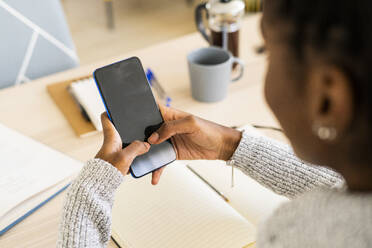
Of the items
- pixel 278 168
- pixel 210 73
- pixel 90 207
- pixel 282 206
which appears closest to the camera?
pixel 282 206

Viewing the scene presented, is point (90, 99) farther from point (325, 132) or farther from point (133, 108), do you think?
point (325, 132)

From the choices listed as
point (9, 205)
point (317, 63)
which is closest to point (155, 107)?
point (9, 205)

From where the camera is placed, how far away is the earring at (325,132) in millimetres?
365

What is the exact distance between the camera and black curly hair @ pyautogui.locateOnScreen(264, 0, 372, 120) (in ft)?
1.02

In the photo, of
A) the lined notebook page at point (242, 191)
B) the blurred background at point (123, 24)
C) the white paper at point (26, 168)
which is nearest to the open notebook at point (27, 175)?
the white paper at point (26, 168)

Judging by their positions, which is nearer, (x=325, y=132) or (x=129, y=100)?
(x=325, y=132)

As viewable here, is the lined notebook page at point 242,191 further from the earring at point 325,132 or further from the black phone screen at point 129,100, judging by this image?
the earring at point 325,132

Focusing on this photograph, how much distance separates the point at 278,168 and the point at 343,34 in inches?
15.6

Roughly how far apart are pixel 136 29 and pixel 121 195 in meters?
2.15

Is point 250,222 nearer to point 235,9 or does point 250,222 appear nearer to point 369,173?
point 369,173

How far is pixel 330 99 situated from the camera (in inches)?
13.6

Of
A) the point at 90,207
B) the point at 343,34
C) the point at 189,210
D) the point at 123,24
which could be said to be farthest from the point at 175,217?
the point at 123,24

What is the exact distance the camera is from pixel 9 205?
0.65 m

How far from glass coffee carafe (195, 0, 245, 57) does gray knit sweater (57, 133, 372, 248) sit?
31 centimetres
